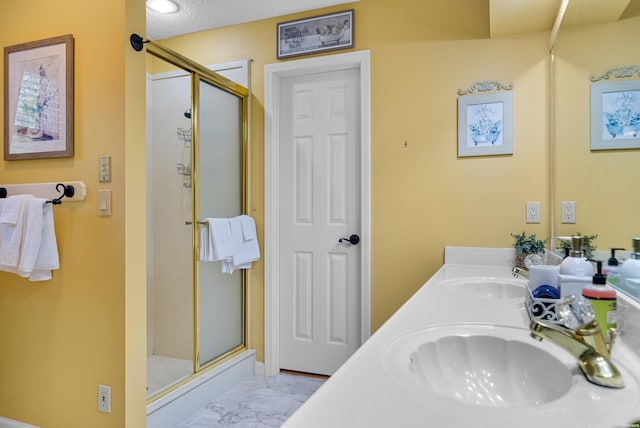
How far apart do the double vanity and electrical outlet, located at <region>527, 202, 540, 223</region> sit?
3.58 feet

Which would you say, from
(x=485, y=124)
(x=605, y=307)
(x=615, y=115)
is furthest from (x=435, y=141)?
(x=605, y=307)

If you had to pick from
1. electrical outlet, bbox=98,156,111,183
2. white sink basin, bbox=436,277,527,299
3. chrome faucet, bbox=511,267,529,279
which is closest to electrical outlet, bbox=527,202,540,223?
chrome faucet, bbox=511,267,529,279

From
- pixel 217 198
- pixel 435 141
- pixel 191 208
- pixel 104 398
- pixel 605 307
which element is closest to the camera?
pixel 605 307

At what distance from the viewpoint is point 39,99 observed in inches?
77.6

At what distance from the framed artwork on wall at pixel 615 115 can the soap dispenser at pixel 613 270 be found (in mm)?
321

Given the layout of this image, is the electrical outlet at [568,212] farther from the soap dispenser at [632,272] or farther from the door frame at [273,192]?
the door frame at [273,192]

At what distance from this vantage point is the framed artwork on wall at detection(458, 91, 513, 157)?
2.19 meters

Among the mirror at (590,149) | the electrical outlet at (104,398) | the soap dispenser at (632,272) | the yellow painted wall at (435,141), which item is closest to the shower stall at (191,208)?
the electrical outlet at (104,398)

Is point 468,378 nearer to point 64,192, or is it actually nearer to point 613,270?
point 613,270

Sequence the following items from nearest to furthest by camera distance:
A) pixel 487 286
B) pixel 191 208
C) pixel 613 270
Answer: pixel 613 270 → pixel 487 286 → pixel 191 208

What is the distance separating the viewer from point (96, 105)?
1.85m

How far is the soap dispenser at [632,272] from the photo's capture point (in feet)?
3.20

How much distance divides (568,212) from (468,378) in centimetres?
123

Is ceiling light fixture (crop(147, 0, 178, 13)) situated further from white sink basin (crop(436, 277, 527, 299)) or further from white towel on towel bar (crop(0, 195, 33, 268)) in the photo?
white sink basin (crop(436, 277, 527, 299))
